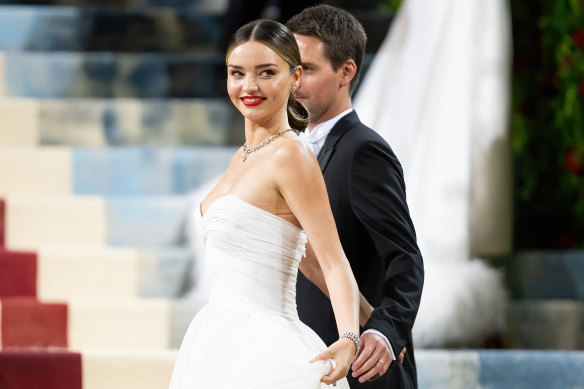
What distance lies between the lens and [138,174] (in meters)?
3.67

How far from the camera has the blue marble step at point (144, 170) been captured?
3645 millimetres

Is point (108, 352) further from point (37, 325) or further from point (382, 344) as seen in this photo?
point (382, 344)

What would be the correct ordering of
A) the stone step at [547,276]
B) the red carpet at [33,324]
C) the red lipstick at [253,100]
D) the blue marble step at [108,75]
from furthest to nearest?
the blue marble step at [108,75], the stone step at [547,276], the red carpet at [33,324], the red lipstick at [253,100]

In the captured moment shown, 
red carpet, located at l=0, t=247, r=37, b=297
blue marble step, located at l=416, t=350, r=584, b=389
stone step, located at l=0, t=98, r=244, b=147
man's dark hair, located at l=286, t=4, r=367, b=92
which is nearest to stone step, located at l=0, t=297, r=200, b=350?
red carpet, located at l=0, t=247, r=37, b=297

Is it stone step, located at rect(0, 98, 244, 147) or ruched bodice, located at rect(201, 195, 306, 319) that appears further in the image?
stone step, located at rect(0, 98, 244, 147)

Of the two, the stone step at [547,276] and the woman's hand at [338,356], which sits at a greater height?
the woman's hand at [338,356]

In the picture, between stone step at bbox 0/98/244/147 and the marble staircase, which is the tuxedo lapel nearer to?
the marble staircase

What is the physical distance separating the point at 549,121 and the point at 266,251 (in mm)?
2737

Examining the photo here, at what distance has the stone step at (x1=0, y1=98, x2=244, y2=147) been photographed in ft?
12.5

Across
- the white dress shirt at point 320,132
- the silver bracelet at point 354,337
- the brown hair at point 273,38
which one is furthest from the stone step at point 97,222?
the silver bracelet at point 354,337

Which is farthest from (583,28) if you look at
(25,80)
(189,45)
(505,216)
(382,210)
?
(382,210)

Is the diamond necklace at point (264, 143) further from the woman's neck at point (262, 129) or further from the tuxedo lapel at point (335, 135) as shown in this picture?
the tuxedo lapel at point (335, 135)

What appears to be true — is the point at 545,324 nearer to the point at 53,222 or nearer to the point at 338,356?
the point at 53,222

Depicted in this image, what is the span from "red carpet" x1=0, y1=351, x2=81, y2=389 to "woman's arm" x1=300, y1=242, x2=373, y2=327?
45.5 inches
